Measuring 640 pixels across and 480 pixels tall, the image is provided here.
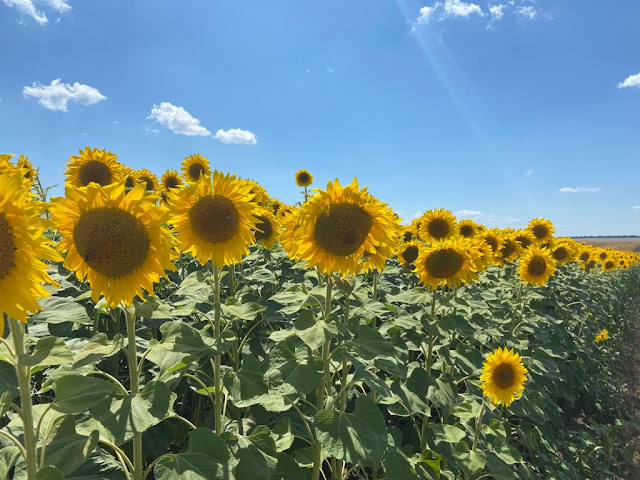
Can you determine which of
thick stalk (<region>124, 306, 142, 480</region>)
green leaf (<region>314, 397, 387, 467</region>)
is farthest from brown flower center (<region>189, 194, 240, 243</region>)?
green leaf (<region>314, 397, 387, 467</region>)

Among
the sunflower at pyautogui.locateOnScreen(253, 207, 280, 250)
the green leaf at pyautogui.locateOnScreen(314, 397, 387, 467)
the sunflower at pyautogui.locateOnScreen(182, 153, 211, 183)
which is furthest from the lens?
the sunflower at pyautogui.locateOnScreen(182, 153, 211, 183)

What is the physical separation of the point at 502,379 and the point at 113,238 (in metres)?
3.50

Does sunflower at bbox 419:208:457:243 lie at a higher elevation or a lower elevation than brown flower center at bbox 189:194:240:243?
higher

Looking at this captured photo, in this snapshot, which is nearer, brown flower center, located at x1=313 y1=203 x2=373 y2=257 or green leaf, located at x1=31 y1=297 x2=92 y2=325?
green leaf, located at x1=31 y1=297 x2=92 y2=325

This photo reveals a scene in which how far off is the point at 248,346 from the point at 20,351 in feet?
8.11

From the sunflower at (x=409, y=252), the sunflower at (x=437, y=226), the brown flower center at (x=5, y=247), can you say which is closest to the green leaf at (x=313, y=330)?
the brown flower center at (x=5, y=247)

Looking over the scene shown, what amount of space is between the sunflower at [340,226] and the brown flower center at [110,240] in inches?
47.8

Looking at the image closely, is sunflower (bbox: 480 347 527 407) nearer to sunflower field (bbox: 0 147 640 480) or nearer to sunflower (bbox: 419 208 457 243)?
sunflower field (bbox: 0 147 640 480)

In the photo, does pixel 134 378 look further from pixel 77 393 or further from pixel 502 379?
pixel 502 379

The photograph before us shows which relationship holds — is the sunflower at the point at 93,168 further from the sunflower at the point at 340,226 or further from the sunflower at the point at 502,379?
the sunflower at the point at 502,379

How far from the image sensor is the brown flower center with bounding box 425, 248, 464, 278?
405 centimetres

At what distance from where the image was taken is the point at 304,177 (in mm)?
12312

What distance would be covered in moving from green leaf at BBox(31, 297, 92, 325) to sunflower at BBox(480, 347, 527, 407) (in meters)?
3.38

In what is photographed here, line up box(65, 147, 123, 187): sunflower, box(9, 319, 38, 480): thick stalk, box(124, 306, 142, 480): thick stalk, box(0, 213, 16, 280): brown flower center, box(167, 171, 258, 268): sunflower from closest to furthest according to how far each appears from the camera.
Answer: box(0, 213, 16, 280): brown flower center
box(9, 319, 38, 480): thick stalk
box(124, 306, 142, 480): thick stalk
box(167, 171, 258, 268): sunflower
box(65, 147, 123, 187): sunflower
